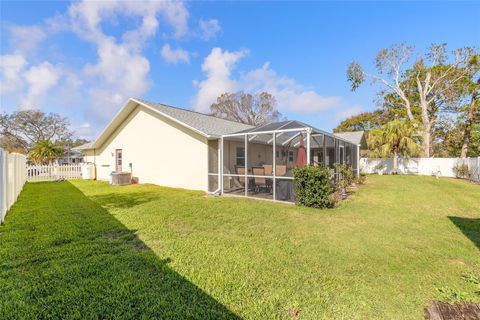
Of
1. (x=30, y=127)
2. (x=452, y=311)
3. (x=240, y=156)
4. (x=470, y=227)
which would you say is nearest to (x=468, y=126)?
(x=470, y=227)

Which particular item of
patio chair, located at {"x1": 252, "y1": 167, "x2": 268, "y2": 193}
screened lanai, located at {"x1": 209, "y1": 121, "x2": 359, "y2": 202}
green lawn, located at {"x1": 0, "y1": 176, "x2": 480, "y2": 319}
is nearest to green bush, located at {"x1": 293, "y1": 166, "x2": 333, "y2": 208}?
screened lanai, located at {"x1": 209, "y1": 121, "x2": 359, "y2": 202}

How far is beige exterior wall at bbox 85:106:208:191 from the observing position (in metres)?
11.6

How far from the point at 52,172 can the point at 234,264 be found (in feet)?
60.8

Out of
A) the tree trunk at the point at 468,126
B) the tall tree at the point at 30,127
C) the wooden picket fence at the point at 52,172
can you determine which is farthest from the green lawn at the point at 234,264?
the tall tree at the point at 30,127

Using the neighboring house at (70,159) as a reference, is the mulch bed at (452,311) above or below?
below

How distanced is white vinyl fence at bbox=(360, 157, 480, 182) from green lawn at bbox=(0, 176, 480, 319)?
15.7 meters

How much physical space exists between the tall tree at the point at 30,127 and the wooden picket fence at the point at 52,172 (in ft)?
79.9

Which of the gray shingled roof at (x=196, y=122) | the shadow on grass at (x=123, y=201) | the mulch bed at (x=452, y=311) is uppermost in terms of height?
the gray shingled roof at (x=196, y=122)

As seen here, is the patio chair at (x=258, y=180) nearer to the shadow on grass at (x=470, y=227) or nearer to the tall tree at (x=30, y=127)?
the shadow on grass at (x=470, y=227)

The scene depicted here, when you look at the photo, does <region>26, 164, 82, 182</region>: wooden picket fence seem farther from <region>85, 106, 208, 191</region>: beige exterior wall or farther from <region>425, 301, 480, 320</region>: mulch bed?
<region>425, 301, 480, 320</region>: mulch bed

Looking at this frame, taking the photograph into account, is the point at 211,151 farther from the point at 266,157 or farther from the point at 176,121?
the point at 266,157

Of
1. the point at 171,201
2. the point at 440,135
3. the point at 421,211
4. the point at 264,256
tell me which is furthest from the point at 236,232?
the point at 440,135

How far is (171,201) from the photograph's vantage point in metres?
8.58

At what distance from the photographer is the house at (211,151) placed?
9364mm
